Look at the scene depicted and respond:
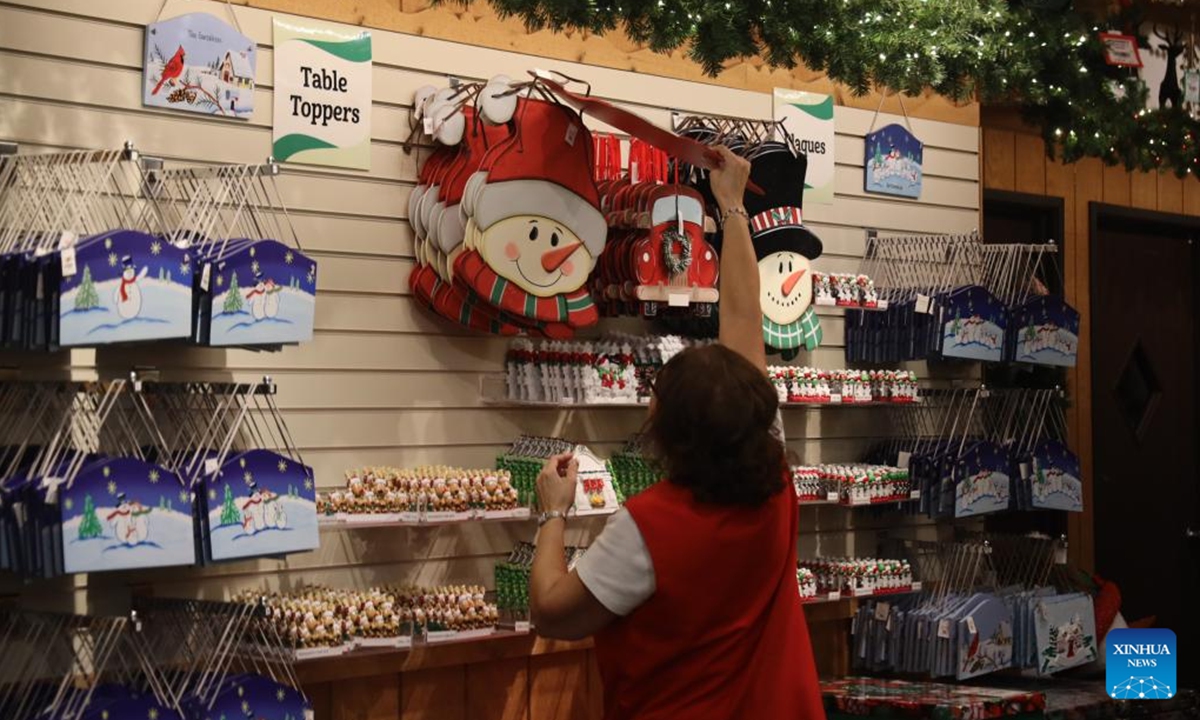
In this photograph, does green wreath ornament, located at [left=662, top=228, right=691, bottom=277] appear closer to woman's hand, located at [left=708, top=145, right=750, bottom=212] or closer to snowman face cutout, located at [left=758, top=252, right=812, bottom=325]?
snowman face cutout, located at [left=758, top=252, right=812, bottom=325]

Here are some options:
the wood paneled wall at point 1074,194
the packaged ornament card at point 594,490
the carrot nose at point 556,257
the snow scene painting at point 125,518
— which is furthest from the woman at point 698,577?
the wood paneled wall at point 1074,194

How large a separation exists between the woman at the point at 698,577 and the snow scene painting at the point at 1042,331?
4081 millimetres

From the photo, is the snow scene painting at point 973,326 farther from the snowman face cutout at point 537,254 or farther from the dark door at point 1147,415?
the snowman face cutout at point 537,254

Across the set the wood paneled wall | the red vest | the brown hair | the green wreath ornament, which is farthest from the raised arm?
the wood paneled wall

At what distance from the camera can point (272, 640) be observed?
4.20 m

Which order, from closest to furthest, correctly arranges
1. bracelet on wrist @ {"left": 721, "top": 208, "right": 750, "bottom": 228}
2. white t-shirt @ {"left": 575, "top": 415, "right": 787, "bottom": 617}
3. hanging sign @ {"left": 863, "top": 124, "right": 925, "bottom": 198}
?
white t-shirt @ {"left": 575, "top": 415, "right": 787, "bottom": 617} < bracelet on wrist @ {"left": 721, "top": 208, "right": 750, "bottom": 228} < hanging sign @ {"left": 863, "top": 124, "right": 925, "bottom": 198}

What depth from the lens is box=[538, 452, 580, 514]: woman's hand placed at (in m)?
2.54

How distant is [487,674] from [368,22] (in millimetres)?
2226

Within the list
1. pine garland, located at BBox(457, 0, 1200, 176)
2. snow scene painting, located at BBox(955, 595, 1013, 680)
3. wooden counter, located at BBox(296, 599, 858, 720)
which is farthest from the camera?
snow scene painting, located at BBox(955, 595, 1013, 680)

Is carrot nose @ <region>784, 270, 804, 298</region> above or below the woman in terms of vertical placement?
above

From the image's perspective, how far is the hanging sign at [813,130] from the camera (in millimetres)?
6191

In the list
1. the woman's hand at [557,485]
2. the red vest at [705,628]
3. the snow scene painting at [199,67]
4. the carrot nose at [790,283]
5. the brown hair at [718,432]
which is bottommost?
the red vest at [705,628]

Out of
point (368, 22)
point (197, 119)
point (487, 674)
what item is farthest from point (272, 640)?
point (368, 22)

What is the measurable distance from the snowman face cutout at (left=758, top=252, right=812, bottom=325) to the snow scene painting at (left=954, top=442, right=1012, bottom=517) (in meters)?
1.01
